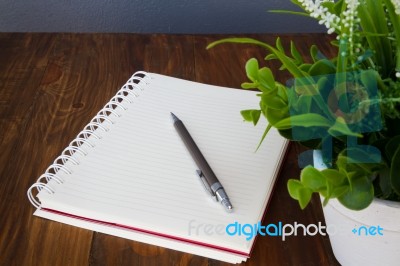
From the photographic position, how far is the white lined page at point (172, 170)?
20.3 inches

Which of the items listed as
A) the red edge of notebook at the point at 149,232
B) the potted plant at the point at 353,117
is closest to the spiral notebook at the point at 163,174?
the red edge of notebook at the point at 149,232

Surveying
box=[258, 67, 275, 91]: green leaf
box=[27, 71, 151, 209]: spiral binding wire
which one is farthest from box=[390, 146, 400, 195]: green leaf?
box=[27, 71, 151, 209]: spiral binding wire

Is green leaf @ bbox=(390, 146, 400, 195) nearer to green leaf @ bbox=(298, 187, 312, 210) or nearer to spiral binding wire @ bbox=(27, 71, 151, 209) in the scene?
green leaf @ bbox=(298, 187, 312, 210)

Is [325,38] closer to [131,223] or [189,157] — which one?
[189,157]

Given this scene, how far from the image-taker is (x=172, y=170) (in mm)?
574

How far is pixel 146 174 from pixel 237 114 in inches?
6.6

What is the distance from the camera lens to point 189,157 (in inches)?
23.4

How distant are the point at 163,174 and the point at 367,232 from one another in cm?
24

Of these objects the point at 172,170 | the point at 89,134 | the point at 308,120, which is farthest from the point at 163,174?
the point at 308,120

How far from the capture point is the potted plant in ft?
1.21

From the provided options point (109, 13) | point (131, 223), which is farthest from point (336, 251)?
point (109, 13)

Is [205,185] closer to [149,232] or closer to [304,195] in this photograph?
[149,232]

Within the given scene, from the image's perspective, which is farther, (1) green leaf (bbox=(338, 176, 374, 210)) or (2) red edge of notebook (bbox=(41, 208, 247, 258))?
(2) red edge of notebook (bbox=(41, 208, 247, 258))

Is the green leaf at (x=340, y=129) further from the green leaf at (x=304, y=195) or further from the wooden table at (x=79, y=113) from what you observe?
the wooden table at (x=79, y=113)
